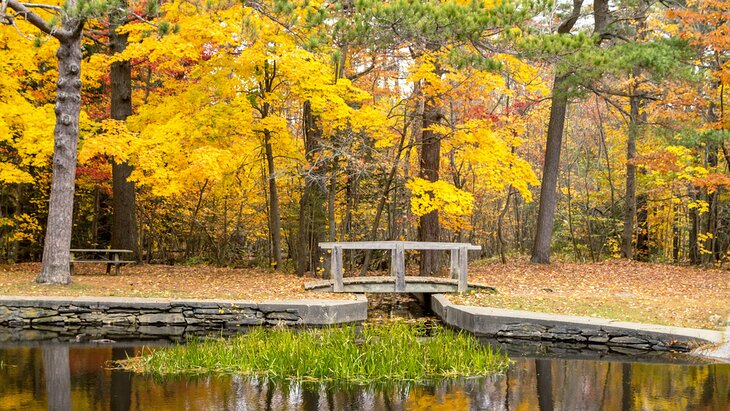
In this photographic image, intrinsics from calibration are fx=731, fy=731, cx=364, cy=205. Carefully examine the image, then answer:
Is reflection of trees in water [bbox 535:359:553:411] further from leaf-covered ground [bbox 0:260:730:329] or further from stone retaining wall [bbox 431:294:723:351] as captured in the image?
leaf-covered ground [bbox 0:260:730:329]

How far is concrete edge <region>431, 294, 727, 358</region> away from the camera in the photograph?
30.8 feet

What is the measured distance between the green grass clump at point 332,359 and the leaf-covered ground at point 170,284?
148 inches

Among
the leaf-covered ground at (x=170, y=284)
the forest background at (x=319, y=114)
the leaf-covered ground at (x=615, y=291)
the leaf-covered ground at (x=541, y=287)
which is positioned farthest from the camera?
the leaf-covered ground at (x=170, y=284)

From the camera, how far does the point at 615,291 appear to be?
14.2 metres

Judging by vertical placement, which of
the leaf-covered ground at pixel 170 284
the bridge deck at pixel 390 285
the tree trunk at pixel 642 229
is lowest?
the leaf-covered ground at pixel 170 284

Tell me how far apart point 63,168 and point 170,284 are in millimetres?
2962

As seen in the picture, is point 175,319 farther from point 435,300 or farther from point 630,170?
point 630,170

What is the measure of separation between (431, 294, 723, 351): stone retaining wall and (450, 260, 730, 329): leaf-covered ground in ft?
2.58

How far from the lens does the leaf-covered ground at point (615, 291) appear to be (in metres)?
11.1

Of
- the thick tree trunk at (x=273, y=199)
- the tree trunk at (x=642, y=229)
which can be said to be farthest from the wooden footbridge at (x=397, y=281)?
the tree trunk at (x=642, y=229)

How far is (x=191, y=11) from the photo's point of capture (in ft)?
46.7

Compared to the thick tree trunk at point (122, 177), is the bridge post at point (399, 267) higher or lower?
lower

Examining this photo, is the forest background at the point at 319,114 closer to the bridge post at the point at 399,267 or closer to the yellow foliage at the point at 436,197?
the yellow foliage at the point at 436,197

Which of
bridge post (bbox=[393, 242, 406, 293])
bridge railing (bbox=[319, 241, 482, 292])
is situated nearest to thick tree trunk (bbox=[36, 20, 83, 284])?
bridge railing (bbox=[319, 241, 482, 292])
